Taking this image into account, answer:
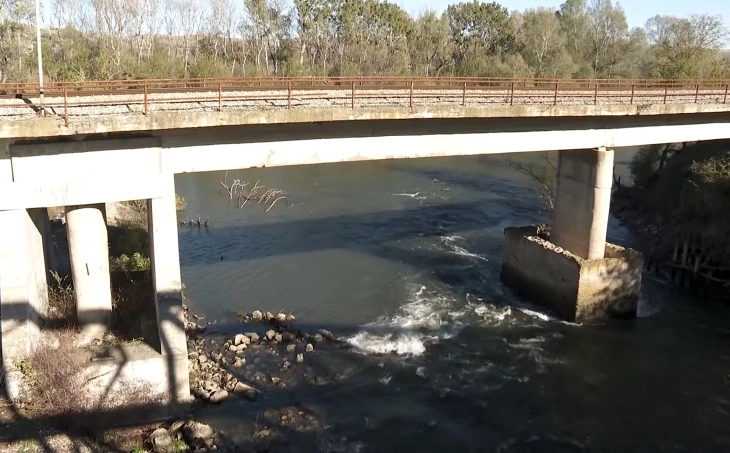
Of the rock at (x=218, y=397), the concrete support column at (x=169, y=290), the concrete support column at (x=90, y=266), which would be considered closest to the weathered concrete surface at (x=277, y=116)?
the concrete support column at (x=169, y=290)

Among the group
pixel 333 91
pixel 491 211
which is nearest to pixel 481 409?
pixel 333 91

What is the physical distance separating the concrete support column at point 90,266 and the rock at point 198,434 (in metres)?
3.41

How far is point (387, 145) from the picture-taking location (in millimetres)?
17328

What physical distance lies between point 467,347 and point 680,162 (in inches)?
706

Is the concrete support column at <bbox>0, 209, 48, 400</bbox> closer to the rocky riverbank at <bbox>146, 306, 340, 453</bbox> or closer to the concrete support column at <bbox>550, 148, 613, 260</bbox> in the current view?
the rocky riverbank at <bbox>146, 306, 340, 453</bbox>

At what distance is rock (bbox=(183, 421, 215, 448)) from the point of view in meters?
14.1

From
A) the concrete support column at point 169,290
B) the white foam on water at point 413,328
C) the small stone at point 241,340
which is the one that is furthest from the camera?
the white foam on water at point 413,328

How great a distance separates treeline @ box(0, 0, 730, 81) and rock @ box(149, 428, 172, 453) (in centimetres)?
3954

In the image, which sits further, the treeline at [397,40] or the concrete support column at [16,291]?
the treeline at [397,40]

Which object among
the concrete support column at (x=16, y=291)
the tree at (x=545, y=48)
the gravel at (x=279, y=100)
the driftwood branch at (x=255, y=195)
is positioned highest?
the tree at (x=545, y=48)

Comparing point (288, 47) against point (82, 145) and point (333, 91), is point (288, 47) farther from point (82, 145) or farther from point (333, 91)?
point (82, 145)

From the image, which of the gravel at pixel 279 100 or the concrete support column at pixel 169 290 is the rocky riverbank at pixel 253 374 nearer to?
the concrete support column at pixel 169 290

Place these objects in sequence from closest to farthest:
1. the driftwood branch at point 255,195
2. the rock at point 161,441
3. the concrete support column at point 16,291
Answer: the concrete support column at point 16,291, the rock at point 161,441, the driftwood branch at point 255,195

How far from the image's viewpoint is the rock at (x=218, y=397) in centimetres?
1585
